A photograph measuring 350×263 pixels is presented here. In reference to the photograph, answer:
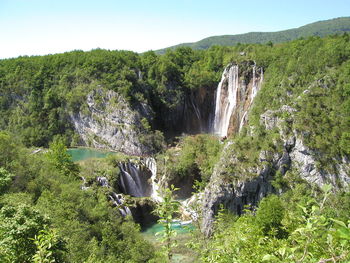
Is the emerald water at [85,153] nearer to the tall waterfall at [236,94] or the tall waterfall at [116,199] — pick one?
the tall waterfall at [116,199]

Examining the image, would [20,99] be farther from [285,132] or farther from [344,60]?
[344,60]

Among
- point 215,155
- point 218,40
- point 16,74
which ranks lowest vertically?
point 215,155

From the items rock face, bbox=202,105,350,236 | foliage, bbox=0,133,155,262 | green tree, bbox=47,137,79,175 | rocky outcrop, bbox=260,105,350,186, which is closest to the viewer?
foliage, bbox=0,133,155,262

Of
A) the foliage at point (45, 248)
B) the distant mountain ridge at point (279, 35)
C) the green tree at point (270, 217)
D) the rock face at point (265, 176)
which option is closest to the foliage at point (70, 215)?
the foliage at point (45, 248)

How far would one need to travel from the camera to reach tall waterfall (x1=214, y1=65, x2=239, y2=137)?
4378cm

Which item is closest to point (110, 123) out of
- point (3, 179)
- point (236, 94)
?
point (236, 94)

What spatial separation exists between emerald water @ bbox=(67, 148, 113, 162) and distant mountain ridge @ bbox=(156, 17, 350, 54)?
3770 inches

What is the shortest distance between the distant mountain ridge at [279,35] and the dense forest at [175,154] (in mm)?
85212

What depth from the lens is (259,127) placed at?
93.2ft

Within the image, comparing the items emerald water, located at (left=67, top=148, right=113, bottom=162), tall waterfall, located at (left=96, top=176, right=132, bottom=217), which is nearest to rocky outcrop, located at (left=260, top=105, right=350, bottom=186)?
tall waterfall, located at (left=96, top=176, right=132, bottom=217)

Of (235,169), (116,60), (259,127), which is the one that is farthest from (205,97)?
(235,169)

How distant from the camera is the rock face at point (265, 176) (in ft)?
78.7

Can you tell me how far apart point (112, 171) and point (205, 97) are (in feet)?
88.1

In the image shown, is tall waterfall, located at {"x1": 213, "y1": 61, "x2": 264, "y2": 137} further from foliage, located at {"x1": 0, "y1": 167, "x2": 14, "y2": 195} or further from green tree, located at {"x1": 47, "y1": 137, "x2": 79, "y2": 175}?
foliage, located at {"x1": 0, "y1": 167, "x2": 14, "y2": 195}
